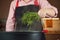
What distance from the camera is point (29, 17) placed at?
53cm

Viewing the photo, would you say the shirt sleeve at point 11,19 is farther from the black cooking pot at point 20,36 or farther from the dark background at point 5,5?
the black cooking pot at point 20,36

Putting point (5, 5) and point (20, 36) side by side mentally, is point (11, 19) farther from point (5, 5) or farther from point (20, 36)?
point (20, 36)

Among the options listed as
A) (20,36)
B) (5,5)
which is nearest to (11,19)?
(5,5)

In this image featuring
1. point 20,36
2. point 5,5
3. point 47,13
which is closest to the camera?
point 20,36

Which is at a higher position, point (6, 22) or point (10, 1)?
point (10, 1)

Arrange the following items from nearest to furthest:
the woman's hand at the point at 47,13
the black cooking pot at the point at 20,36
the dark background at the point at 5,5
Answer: the black cooking pot at the point at 20,36 < the woman's hand at the point at 47,13 < the dark background at the point at 5,5

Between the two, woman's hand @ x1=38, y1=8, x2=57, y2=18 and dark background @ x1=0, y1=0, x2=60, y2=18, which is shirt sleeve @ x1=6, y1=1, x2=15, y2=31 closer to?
dark background @ x1=0, y1=0, x2=60, y2=18

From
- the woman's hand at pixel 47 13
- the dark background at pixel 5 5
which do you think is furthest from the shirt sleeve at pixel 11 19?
the woman's hand at pixel 47 13

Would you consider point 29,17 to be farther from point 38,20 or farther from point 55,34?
point 55,34

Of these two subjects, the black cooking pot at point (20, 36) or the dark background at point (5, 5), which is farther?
the dark background at point (5, 5)

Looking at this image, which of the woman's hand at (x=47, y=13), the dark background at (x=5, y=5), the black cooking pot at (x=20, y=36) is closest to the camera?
the black cooking pot at (x=20, y=36)

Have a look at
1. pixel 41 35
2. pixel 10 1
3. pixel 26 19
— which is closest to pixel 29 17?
pixel 26 19

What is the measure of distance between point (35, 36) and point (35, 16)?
126 millimetres

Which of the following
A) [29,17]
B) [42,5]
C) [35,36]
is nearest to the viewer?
[35,36]
